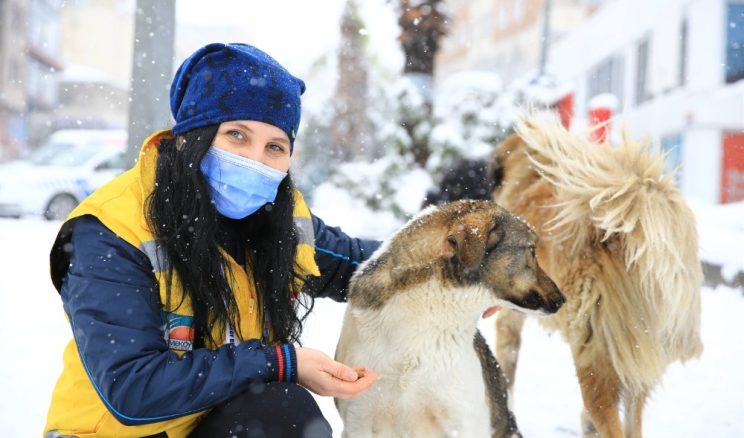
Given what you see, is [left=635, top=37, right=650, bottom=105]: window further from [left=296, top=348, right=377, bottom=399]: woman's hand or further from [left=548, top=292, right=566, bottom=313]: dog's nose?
[left=296, top=348, right=377, bottom=399]: woman's hand

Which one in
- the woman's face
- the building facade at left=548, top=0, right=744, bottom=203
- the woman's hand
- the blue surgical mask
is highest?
the building facade at left=548, top=0, right=744, bottom=203

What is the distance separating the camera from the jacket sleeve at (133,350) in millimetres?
2094

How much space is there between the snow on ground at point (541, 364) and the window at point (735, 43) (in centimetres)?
1038

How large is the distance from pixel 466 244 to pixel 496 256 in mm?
213

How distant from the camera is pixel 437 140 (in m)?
10.5

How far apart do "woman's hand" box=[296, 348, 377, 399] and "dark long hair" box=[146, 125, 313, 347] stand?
319 millimetres

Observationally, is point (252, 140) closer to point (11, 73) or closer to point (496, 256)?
point (496, 256)

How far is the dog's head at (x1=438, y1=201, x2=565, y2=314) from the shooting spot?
297 centimetres

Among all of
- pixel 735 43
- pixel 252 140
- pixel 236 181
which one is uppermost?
pixel 735 43

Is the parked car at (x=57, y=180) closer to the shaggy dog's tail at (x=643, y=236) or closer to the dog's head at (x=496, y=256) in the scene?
the shaggy dog's tail at (x=643, y=236)

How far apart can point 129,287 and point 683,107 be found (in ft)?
60.7

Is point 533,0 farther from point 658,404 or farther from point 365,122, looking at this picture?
point 658,404

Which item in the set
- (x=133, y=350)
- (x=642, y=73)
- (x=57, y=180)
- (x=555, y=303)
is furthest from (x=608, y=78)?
(x=133, y=350)

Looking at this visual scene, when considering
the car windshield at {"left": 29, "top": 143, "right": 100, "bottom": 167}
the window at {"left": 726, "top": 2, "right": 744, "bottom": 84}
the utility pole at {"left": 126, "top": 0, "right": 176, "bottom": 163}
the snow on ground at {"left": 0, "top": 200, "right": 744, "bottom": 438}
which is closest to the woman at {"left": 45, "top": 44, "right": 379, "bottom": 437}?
the snow on ground at {"left": 0, "top": 200, "right": 744, "bottom": 438}
